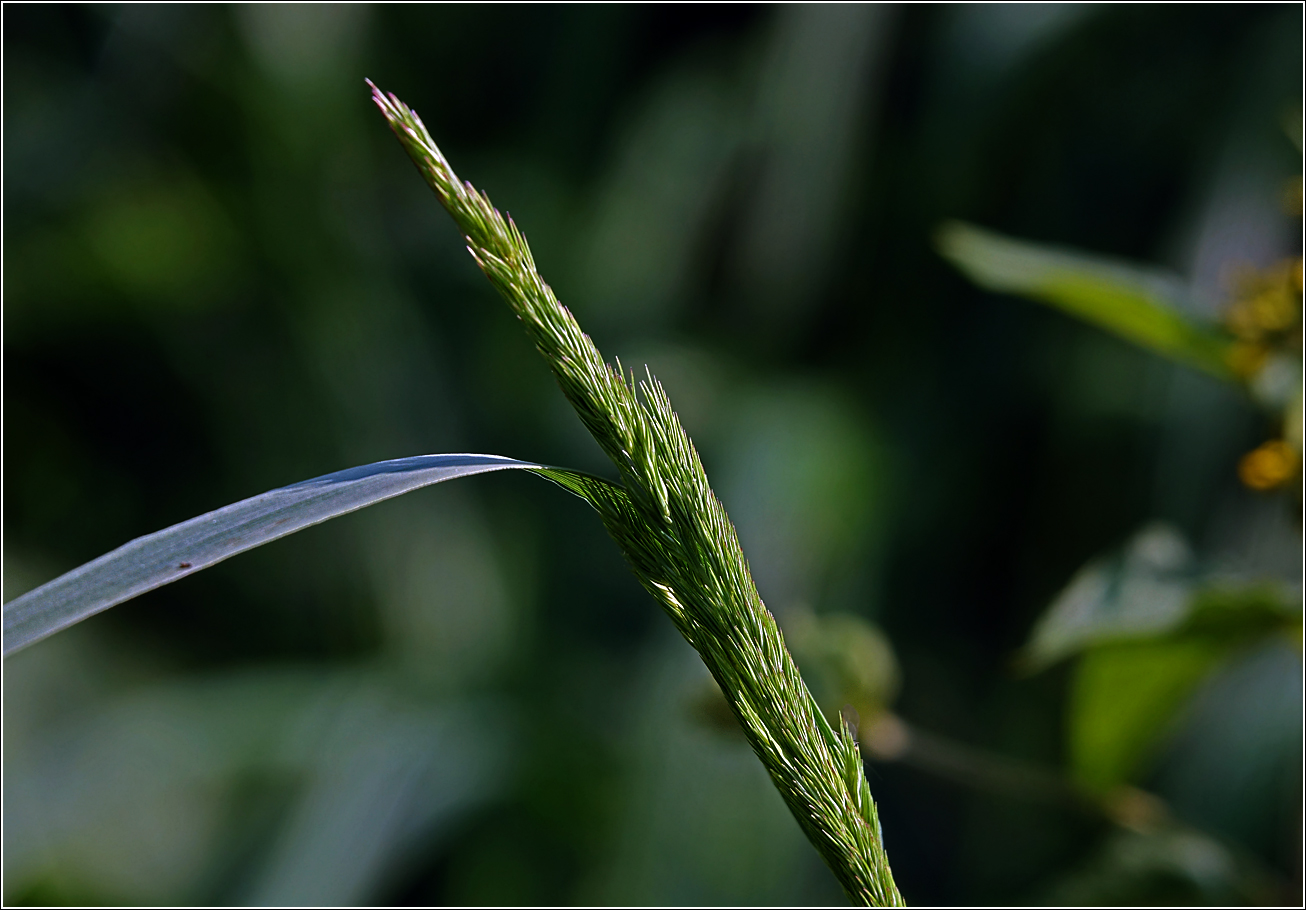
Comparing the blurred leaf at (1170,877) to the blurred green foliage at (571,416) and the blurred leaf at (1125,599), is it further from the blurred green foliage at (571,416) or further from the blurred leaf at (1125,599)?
the blurred green foliage at (571,416)

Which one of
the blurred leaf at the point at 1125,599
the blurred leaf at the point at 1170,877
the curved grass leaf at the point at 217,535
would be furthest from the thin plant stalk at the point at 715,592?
the blurred leaf at the point at 1170,877

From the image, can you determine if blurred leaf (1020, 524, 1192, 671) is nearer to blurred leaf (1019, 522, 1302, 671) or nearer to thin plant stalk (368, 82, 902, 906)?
blurred leaf (1019, 522, 1302, 671)

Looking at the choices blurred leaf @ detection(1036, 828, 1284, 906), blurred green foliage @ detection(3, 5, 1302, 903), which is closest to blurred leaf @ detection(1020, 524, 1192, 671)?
blurred leaf @ detection(1036, 828, 1284, 906)

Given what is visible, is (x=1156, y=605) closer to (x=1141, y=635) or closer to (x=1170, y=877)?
(x=1141, y=635)

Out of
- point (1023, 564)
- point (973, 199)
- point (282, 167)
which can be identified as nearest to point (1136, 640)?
point (1023, 564)

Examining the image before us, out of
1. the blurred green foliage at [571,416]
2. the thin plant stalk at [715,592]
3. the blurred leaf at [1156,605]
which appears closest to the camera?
the thin plant stalk at [715,592]

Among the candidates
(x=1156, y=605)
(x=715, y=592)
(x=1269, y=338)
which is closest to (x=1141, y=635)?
(x=1156, y=605)
